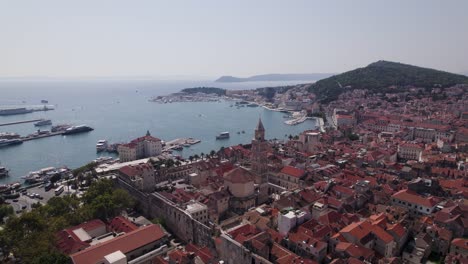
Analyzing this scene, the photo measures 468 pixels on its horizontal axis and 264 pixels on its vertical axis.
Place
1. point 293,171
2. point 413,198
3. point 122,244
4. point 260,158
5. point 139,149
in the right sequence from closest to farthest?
point 122,244 < point 413,198 < point 260,158 < point 293,171 < point 139,149

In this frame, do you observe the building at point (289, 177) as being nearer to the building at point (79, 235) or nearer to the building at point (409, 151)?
the building at point (79, 235)

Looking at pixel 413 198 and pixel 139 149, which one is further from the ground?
pixel 413 198

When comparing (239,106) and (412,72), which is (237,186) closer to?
(239,106)

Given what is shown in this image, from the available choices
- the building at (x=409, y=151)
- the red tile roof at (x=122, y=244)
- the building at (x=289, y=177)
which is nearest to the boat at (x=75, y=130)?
the building at (x=289, y=177)

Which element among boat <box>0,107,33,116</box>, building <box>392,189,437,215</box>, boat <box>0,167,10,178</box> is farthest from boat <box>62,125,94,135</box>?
building <box>392,189,437,215</box>

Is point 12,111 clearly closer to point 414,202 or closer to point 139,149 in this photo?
point 139,149

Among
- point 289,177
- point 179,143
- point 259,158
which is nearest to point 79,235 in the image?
point 259,158
